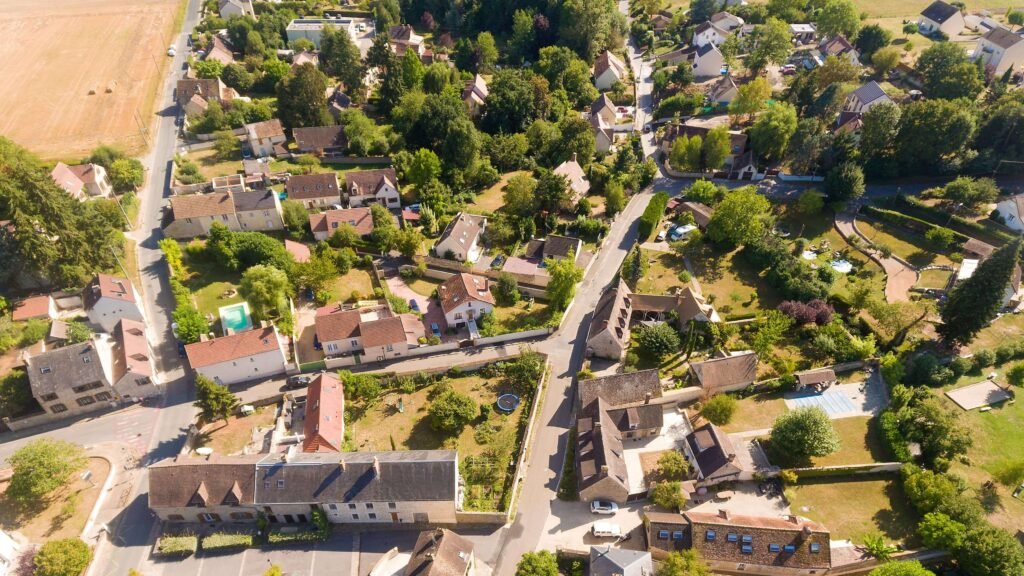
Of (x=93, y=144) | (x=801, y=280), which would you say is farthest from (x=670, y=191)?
(x=93, y=144)

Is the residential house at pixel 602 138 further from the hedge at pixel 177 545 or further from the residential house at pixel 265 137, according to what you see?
the hedge at pixel 177 545

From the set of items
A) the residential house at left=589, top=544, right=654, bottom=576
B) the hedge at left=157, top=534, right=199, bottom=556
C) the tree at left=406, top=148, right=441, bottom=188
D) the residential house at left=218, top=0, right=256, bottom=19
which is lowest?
the hedge at left=157, top=534, right=199, bottom=556

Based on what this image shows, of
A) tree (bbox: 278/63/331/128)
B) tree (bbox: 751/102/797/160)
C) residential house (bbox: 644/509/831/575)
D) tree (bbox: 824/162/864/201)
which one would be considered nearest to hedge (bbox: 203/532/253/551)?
residential house (bbox: 644/509/831/575)

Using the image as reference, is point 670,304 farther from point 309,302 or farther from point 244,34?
point 244,34

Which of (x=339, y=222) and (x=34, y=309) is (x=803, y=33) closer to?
(x=339, y=222)

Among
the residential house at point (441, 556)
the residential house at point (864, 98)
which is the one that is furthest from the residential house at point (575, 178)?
the residential house at point (441, 556)

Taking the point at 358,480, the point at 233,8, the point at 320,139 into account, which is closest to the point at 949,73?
the point at 320,139

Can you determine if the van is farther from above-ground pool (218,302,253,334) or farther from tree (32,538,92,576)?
above-ground pool (218,302,253,334)
